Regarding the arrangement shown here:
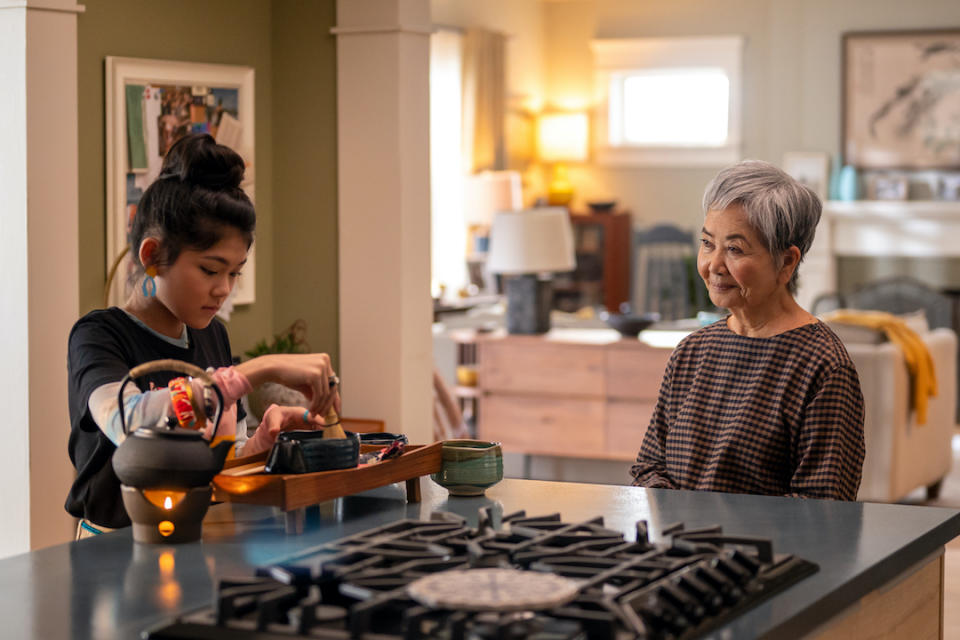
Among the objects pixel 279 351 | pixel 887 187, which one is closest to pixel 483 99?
pixel 887 187

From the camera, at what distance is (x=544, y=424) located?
649 centimetres

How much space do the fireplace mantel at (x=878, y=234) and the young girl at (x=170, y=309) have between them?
8.71 metres

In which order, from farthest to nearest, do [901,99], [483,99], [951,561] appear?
[901,99] < [483,99] < [951,561]

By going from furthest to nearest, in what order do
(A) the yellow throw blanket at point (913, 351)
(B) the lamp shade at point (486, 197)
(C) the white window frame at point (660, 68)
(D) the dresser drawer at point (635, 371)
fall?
(C) the white window frame at point (660, 68), (B) the lamp shade at point (486, 197), (D) the dresser drawer at point (635, 371), (A) the yellow throw blanket at point (913, 351)

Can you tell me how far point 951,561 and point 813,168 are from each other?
19.0 feet

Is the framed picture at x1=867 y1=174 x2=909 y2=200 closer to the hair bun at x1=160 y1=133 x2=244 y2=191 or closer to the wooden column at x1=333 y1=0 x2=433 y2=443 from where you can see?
the wooden column at x1=333 y1=0 x2=433 y2=443

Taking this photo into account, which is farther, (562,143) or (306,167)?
(562,143)

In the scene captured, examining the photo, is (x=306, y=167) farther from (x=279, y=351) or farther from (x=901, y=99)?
(x=901, y=99)

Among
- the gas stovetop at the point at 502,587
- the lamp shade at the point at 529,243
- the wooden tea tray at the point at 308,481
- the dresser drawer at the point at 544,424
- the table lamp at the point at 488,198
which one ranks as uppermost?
the table lamp at the point at 488,198

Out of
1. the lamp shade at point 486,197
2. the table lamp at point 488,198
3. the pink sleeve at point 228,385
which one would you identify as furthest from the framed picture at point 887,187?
the pink sleeve at point 228,385

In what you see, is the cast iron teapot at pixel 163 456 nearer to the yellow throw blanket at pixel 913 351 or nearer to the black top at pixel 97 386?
the black top at pixel 97 386

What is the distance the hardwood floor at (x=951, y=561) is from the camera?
14.2 feet

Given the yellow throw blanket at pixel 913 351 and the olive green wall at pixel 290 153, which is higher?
the olive green wall at pixel 290 153

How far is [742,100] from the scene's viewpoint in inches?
439
